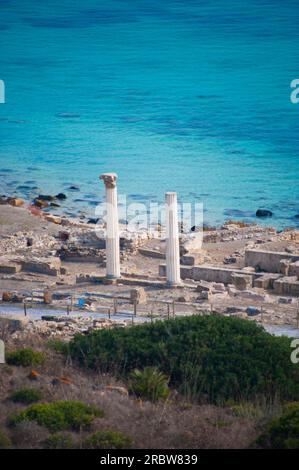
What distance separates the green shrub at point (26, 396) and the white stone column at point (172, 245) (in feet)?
52.6

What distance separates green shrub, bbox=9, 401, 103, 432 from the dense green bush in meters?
3.50

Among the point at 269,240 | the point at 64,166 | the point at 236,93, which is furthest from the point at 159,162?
the point at 269,240

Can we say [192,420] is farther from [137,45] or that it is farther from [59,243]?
[137,45]

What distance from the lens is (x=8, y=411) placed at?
26.5 meters

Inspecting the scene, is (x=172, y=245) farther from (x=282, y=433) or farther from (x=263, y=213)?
(x=263, y=213)

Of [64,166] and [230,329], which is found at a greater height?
[64,166]

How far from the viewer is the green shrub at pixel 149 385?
28.7 meters

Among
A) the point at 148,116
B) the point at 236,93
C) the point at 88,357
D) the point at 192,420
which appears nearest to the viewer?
the point at 192,420

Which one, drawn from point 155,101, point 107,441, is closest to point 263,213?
point 155,101

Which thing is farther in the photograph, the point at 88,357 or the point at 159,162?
the point at 159,162

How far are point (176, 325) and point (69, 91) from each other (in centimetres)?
7670

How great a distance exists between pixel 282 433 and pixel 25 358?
22.0 ft

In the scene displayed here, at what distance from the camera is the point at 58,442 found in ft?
81.4

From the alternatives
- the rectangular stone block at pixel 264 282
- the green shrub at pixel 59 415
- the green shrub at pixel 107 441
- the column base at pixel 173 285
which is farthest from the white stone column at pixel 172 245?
the green shrub at pixel 107 441
